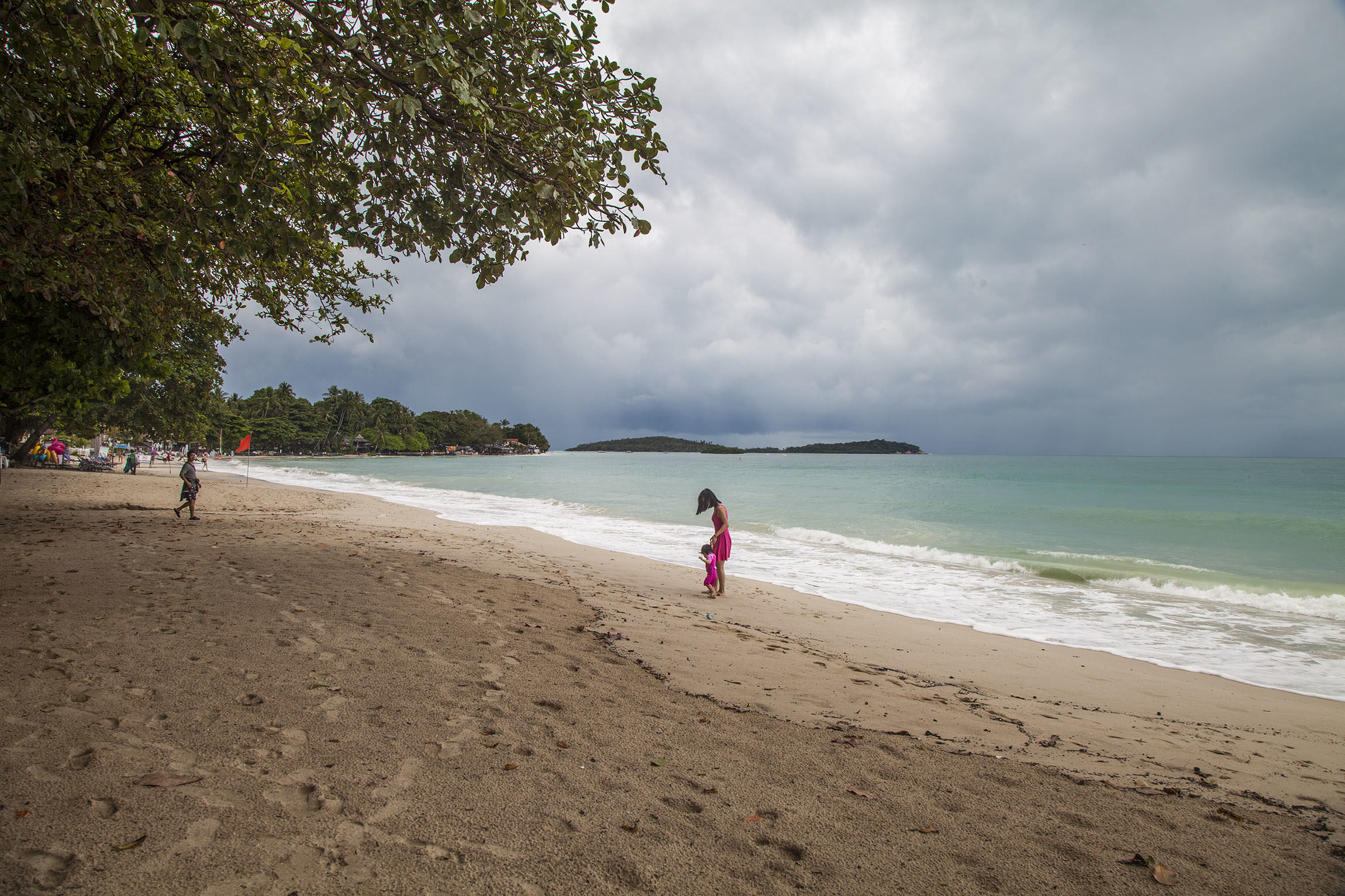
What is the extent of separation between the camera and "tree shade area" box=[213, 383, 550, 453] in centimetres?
10706

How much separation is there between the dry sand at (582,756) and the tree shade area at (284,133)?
2937mm

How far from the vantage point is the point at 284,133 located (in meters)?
5.69

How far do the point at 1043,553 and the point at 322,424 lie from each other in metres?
131

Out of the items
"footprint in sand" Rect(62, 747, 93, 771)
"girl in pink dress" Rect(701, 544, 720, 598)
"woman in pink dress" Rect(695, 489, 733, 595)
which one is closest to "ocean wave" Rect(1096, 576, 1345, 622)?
"woman in pink dress" Rect(695, 489, 733, 595)

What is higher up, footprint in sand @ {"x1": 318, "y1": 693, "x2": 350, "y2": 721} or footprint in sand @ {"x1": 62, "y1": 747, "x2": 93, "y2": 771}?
footprint in sand @ {"x1": 62, "y1": 747, "x2": 93, "y2": 771}

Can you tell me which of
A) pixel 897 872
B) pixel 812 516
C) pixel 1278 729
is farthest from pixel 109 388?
pixel 812 516

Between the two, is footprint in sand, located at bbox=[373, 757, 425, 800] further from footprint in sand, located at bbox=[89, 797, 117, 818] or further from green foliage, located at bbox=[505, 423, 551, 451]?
green foliage, located at bbox=[505, 423, 551, 451]

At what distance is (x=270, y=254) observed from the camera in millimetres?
4898

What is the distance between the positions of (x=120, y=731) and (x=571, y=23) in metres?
5.37

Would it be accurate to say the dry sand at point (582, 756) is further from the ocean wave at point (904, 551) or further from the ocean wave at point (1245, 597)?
the ocean wave at point (904, 551)

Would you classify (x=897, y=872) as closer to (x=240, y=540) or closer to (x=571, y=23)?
(x=571, y=23)

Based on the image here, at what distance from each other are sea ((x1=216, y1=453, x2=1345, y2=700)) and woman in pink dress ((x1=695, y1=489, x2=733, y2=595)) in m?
0.73

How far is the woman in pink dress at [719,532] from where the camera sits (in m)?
9.07

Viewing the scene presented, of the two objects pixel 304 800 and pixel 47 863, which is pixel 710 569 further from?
pixel 47 863
